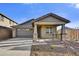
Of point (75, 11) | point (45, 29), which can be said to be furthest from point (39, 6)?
point (45, 29)

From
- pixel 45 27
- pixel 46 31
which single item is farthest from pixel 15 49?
pixel 45 27

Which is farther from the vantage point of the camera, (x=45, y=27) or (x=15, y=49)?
(x=45, y=27)

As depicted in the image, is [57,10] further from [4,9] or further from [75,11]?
[4,9]

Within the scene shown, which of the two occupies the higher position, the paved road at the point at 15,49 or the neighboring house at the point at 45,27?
the neighboring house at the point at 45,27

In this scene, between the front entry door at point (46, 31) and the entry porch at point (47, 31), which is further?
the front entry door at point (46, 31)

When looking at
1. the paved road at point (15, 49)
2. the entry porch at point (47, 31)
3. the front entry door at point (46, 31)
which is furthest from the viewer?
the front entry door at point (46, 31)

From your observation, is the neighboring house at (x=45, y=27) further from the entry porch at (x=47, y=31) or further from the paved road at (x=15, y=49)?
the paved road at (x=15, y=49)

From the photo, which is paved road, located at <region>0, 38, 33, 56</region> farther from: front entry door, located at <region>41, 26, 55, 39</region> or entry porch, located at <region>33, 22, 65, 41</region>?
front entry door, located at <region>41, 26, 55, 39</region>

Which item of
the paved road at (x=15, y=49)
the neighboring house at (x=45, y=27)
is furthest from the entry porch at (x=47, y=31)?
the paved road at (x=15, y=49)

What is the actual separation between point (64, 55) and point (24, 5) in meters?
4.94

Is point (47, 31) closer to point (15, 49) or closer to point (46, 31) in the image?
point (46, 31)

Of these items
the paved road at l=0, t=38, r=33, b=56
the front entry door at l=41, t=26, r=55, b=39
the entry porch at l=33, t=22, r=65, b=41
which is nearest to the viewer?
the paved road at l=0, t=38, r=33, b=56

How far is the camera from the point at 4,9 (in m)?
12.9

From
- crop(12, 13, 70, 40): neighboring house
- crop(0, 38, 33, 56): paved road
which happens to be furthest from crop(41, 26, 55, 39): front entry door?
crop(0, 38, 33, 56): paved road
